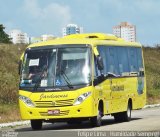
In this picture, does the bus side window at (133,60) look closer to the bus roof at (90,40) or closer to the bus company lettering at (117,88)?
the bus roof at (90,40)

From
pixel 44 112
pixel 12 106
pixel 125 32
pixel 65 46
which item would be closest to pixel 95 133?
pixel 44 112

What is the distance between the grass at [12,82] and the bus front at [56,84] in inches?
287

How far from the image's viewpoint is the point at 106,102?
2447cm

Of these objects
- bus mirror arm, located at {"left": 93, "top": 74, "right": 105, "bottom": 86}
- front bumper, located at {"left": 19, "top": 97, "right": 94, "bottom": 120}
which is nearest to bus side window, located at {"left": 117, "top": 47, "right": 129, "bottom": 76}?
bus mirror arm, located at {"left": 93, "top": 74, "right": 105, "bottom": 86}

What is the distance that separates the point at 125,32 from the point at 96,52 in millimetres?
106892

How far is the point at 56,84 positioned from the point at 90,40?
2477mm

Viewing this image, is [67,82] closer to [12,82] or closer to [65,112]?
[65,112]

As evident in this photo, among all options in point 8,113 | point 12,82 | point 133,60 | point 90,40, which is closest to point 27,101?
point 90,40

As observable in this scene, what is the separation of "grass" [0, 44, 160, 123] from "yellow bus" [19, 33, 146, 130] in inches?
281

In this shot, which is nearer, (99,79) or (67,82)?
(67,82)

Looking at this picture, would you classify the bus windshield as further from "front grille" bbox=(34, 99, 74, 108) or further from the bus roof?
"front grille" bbox=(34, 99, 74, 108)

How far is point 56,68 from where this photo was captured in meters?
22.6

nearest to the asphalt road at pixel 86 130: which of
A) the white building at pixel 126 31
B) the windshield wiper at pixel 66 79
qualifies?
the windshield wiper at pixel 66 79

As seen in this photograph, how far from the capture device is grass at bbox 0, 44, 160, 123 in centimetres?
3304
